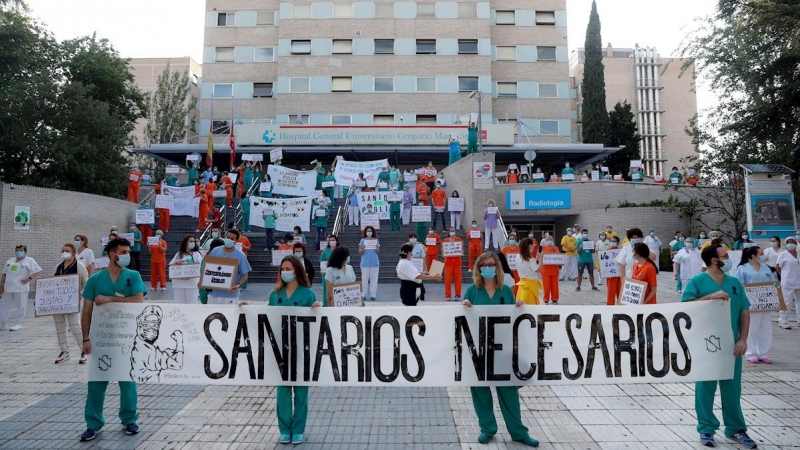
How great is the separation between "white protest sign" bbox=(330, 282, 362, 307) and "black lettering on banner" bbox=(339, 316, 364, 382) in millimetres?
1502

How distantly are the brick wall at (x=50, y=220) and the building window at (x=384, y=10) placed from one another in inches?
1047

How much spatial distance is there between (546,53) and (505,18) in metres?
4.20

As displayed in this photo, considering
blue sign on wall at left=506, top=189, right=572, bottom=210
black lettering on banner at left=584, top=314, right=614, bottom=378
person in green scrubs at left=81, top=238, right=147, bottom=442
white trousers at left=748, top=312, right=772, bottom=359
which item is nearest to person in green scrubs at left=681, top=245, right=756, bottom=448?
black lettering on banner at left=584, top=314, right=614, bottom=378

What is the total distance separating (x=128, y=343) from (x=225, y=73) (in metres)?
38.6

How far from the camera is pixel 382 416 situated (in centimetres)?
617

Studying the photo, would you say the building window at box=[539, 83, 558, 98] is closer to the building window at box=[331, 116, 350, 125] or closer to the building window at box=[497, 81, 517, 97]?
the building window at box=[497, 81, 517, 97]

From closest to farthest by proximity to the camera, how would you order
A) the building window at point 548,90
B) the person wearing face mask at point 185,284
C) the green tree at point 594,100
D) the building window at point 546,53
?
1. the person wearing face mask at point 185,284
2. the building window at point 548,90
3. the building window at point 546,53
4. the green tree at point 594,100

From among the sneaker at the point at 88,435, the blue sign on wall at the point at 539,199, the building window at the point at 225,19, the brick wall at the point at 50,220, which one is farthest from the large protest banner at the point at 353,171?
the building window at the point at 225,19

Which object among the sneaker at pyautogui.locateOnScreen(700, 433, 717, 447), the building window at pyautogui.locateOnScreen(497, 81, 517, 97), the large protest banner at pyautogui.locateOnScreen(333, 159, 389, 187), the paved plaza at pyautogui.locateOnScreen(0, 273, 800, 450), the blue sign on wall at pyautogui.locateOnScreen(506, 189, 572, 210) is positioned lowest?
the paved plaza at pyautogui.locateOnScreen(0, 273, 800, 450)

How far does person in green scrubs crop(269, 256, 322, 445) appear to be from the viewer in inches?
210

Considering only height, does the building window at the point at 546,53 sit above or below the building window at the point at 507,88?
above

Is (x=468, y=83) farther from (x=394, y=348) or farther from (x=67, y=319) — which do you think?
(x=394, y=348)

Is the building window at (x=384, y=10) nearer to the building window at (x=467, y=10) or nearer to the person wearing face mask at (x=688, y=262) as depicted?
the building window at (x=467, y=10)

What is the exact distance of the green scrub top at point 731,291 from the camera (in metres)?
5.52
